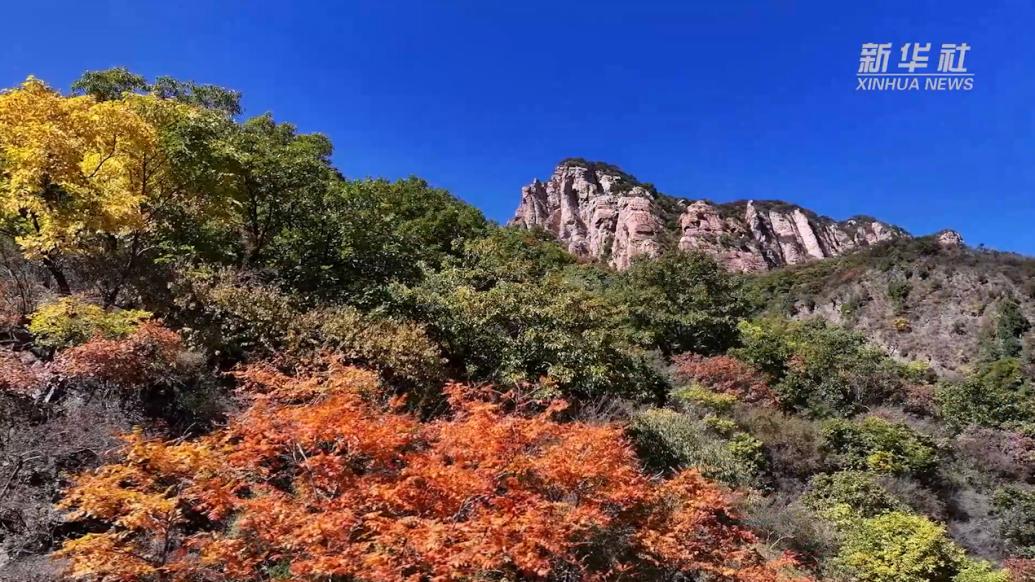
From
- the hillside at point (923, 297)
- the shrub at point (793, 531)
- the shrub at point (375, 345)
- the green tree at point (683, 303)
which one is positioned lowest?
the shrub at point (793, 531)

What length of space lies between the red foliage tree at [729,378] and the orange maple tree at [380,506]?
413 inches

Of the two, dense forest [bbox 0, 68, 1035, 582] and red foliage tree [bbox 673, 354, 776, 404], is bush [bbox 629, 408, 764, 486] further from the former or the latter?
red foliage tree [bbox 673, 354, 776, 404]

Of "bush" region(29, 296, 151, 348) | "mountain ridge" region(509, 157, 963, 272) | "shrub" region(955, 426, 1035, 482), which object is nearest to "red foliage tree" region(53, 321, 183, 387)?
"bush" region(29, 296, 151, 348)

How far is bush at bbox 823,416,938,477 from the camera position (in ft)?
46.9

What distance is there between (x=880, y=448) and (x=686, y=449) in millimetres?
6836

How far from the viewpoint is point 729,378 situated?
1800 cm

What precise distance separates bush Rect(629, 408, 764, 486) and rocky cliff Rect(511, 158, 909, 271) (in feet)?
138

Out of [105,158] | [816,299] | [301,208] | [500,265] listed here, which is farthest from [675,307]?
[816,299]

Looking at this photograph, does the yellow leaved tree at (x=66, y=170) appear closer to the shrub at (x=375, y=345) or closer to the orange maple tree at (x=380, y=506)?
the shrub at (x=375, y=345)

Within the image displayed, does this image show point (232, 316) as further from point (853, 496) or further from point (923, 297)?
point (923, 297)

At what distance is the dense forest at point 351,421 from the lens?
5.09 meters

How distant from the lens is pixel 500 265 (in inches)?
682

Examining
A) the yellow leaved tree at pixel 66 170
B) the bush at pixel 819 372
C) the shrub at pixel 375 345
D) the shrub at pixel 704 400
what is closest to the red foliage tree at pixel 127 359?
the shrub at pixel 375 345

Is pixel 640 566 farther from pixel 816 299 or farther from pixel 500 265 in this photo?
pixel 816 299
